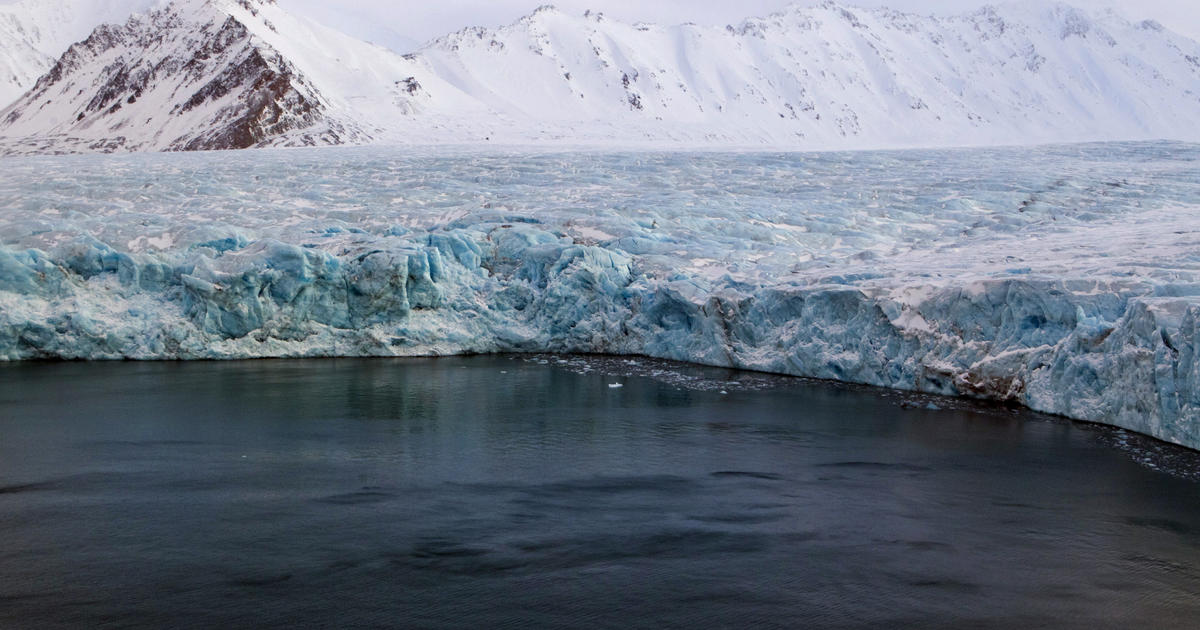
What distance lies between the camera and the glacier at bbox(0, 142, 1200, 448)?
10406 mm

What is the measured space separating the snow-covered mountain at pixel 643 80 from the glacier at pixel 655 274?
3704 centimetres

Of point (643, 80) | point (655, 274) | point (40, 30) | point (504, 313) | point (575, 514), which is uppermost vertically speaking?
point (40, 30)

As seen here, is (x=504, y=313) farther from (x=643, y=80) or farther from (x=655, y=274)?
(x=643, y=80)

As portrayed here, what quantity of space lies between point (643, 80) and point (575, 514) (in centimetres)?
7648

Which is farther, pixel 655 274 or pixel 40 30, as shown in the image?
pixel 40 30

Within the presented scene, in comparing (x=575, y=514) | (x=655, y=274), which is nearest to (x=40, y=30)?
(x=655, y=274)

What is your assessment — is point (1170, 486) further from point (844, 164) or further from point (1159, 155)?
point (1159, 155)

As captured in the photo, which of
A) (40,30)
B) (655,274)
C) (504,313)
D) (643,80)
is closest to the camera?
(655,274)

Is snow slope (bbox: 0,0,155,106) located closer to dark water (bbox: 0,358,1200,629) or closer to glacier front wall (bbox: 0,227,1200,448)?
glacier front wall (bbox: 0,227,1200,448)

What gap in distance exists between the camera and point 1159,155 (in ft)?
81.6

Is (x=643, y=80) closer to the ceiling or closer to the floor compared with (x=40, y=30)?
closer to the floor

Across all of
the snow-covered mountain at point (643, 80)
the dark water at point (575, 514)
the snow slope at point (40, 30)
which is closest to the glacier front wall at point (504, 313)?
the dark water at point (575, 514)

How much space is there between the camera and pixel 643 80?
80938mm

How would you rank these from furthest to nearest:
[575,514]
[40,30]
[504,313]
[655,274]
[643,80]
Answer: [40,30]
[643,80]
[504,313]
[655,274]
[575,514]
